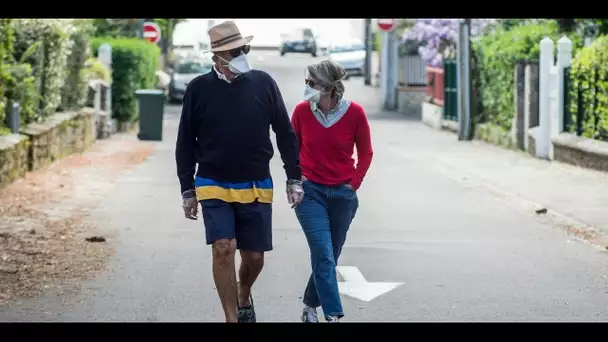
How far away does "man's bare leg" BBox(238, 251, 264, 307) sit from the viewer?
8.20m

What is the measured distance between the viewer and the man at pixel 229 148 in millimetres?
7891

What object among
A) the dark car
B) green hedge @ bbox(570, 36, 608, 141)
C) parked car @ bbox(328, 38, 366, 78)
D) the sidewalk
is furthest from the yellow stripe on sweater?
the dark car

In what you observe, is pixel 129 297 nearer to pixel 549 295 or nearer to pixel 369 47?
pixel 549 295

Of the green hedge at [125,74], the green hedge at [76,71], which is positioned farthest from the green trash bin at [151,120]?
the green hedge at [76,71]

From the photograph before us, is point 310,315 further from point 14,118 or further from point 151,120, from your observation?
point 151,120

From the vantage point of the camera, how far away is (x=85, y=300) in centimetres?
989

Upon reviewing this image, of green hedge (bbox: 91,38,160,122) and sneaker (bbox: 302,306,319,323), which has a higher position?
green hedge (bbox: 91,38,160,122)

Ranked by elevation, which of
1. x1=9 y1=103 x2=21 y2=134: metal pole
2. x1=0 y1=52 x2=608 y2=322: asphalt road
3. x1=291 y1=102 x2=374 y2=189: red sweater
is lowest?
x1=0 y1=52 x2=608 y2=322: asphalt road

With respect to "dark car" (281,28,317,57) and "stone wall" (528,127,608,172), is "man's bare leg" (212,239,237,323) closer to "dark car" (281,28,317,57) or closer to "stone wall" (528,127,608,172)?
"stone wall" (528,127,608,172)

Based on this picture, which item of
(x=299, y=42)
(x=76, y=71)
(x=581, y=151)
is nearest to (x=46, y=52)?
(x=76, y=71)

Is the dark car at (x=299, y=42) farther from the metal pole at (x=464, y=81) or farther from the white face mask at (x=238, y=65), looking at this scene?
the white face mask at (x=238, y=65)

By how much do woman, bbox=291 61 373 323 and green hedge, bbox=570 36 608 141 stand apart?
1227cm

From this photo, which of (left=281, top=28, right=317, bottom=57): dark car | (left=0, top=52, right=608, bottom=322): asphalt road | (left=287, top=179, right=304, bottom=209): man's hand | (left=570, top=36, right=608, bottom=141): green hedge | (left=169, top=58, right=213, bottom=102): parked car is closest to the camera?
(left=287, top=179, right=304, bottom=209): man's hand
